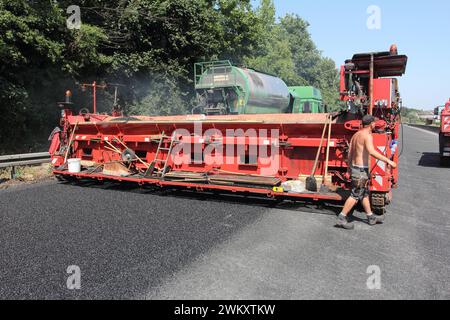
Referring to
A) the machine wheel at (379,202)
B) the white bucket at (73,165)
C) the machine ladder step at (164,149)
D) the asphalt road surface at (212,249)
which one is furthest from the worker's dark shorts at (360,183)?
the white bucket at (73,165)

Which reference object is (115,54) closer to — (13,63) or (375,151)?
(13,63)

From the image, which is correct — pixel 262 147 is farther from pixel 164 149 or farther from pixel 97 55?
pixel 97 55

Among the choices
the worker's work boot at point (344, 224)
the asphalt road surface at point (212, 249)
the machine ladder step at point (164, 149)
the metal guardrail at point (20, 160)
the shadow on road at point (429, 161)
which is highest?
the machine ladder step at point (164, 149)

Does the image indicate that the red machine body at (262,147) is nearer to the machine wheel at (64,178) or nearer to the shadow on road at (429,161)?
the machine wheel at (64,178)

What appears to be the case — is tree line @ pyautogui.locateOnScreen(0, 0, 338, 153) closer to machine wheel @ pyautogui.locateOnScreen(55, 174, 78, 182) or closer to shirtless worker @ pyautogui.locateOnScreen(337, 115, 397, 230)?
machine wheel @ pyautogui.locateOnScreen(55, 174, 78, 182)

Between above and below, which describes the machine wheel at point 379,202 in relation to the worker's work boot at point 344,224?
Answer: above

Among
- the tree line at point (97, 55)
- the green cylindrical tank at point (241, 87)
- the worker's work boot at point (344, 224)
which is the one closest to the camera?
the worker's work boot at point (344, 224)

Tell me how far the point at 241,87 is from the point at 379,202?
18.2ft

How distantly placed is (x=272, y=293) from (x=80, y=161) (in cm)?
579

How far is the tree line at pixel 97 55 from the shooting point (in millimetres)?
10172

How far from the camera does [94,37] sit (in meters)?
12.1

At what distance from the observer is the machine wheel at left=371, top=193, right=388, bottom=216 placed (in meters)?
5.12

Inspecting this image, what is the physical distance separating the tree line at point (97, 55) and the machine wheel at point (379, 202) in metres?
9.06

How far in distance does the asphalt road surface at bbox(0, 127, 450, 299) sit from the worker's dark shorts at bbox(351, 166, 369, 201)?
0.41 m
